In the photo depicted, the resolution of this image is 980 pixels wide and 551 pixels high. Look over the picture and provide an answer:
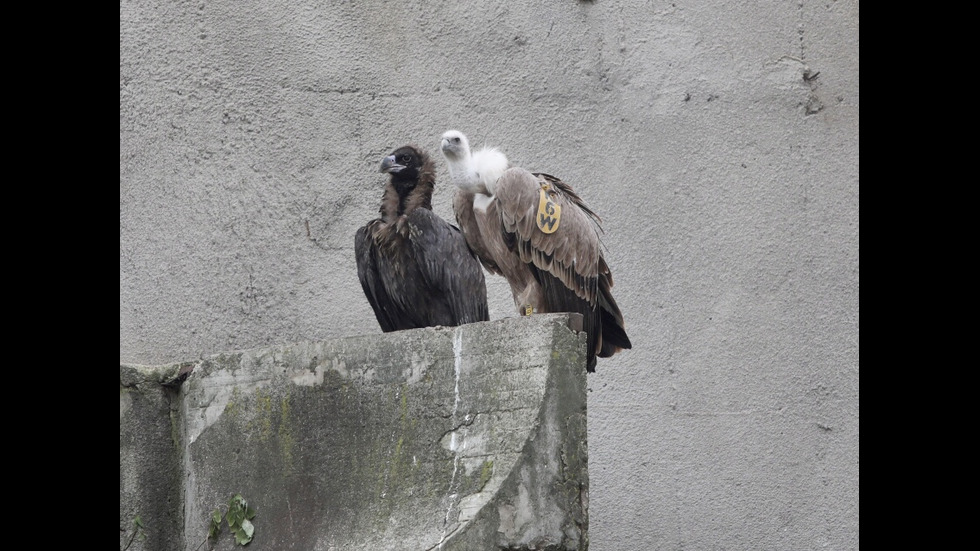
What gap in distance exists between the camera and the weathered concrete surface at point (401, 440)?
4203 millimetres

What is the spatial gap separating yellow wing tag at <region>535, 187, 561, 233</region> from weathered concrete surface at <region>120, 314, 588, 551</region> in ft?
3.79

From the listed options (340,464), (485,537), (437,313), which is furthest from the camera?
(437,313)

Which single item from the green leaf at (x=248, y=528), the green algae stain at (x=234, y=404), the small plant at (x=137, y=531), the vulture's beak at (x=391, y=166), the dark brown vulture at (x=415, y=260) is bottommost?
the small plant at (x=137, y=531)

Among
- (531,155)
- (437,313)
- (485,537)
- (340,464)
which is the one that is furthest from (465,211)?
(485,537)

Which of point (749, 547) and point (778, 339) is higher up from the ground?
point (778, 339)

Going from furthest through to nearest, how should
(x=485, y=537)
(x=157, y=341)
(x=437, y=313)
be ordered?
(x=157, y=341), (x=437, y=313), (x=485, y=537)

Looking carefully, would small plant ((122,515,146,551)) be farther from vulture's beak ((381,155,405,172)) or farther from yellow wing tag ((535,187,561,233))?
yellow wing tag ((535,187,561,233))

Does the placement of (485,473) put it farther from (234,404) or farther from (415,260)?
(415,260)

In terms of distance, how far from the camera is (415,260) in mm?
5621

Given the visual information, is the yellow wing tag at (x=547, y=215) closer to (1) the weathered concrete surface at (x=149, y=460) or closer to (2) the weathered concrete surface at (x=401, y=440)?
(2) the weathered concrete surface at (x=401, y=440)

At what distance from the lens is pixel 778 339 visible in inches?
260

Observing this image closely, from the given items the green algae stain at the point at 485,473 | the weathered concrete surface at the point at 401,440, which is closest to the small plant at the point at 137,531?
the weathered concrete surface at the point at 401,440

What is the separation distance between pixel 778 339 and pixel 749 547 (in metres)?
1.03

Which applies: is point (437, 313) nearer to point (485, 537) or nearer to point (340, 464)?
point (340, 464)
